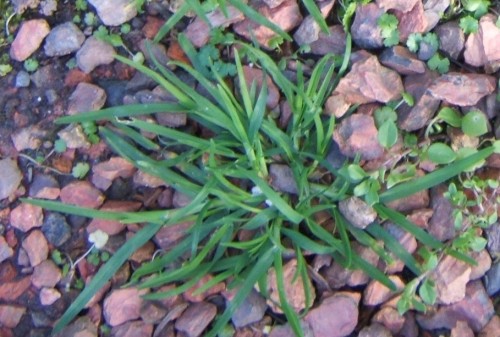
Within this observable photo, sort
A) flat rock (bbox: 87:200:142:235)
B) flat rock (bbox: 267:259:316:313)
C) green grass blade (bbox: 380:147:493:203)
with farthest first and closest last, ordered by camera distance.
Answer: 1. flat rock (bbox: 87:200:142:235)
2. flat rock (bbox: 267:259:316:313)
3. green grass blade (bbox: 380:147:493:203)

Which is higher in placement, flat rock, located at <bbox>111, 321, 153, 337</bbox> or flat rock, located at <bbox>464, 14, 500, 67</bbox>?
flat rock, located at <bbox>464, 14, 500, 67</bbox>

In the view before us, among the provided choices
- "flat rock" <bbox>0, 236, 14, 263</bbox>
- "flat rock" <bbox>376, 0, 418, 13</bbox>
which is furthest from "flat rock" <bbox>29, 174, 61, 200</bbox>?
"flat rock" <bbox>376, 0, 418, 13</bbox>

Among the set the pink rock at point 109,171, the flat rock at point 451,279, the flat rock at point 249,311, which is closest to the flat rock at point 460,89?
the flat rock at point 451,279

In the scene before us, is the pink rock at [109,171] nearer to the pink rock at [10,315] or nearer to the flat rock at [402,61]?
the pink rock at [10,315]

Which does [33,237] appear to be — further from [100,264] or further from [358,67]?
[358,67]

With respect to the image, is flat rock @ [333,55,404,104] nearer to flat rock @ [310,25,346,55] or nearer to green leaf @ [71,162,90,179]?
flat rock @ [310,25,346,55]
